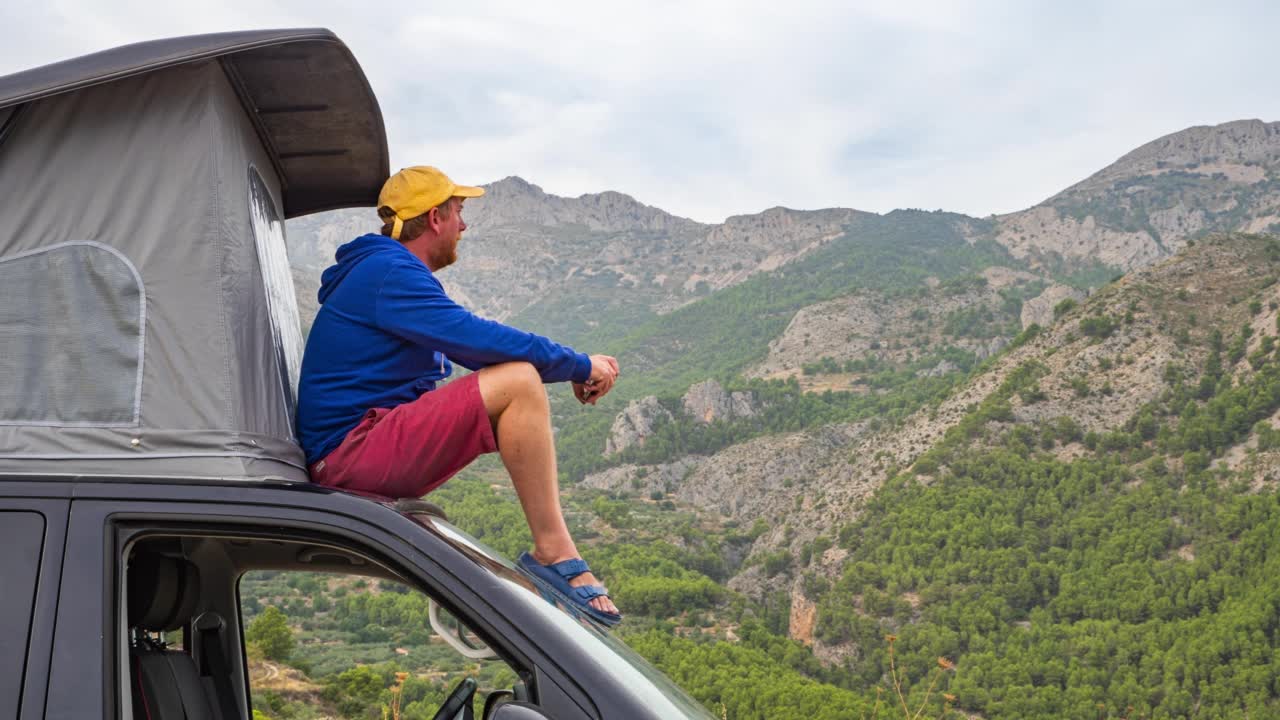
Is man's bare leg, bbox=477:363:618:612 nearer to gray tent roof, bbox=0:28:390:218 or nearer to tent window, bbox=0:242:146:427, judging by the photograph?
tent window, bbox=0:242:146:427

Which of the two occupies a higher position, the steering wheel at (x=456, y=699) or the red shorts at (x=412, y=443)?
the red shorts at (x=412, y=443)

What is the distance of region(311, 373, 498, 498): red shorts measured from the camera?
92.0 inches

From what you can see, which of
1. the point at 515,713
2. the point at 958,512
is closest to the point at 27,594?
the point at 515,713

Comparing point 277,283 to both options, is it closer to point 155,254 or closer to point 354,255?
point 354,255

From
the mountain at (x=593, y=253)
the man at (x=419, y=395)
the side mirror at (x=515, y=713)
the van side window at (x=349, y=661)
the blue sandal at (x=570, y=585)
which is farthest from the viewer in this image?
the mountain at (x=593, y=253)

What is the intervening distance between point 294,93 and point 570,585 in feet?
5.33

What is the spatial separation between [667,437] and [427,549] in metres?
69.5

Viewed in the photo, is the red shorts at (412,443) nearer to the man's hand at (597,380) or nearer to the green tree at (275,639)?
the man's hand at (597,380)

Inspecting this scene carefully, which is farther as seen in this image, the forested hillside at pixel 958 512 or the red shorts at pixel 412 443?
the forested hillside at pixel 958 512

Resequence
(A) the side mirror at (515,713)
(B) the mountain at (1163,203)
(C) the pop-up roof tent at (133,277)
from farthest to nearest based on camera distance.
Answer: (B) the mountain at (1163,203), (C) the pop-up roof tent at (133,277), (A) the side mirror at (515,713)

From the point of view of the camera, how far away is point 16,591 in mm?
1626

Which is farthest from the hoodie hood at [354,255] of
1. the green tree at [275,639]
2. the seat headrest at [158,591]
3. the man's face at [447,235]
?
the green tree at [275,639]

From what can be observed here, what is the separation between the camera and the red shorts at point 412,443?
2338 mm

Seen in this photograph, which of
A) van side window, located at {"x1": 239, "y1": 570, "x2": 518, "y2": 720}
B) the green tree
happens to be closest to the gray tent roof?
van side window, located at {"x1": 239, "y1": 570, "x2": 518, "y2": 720}
